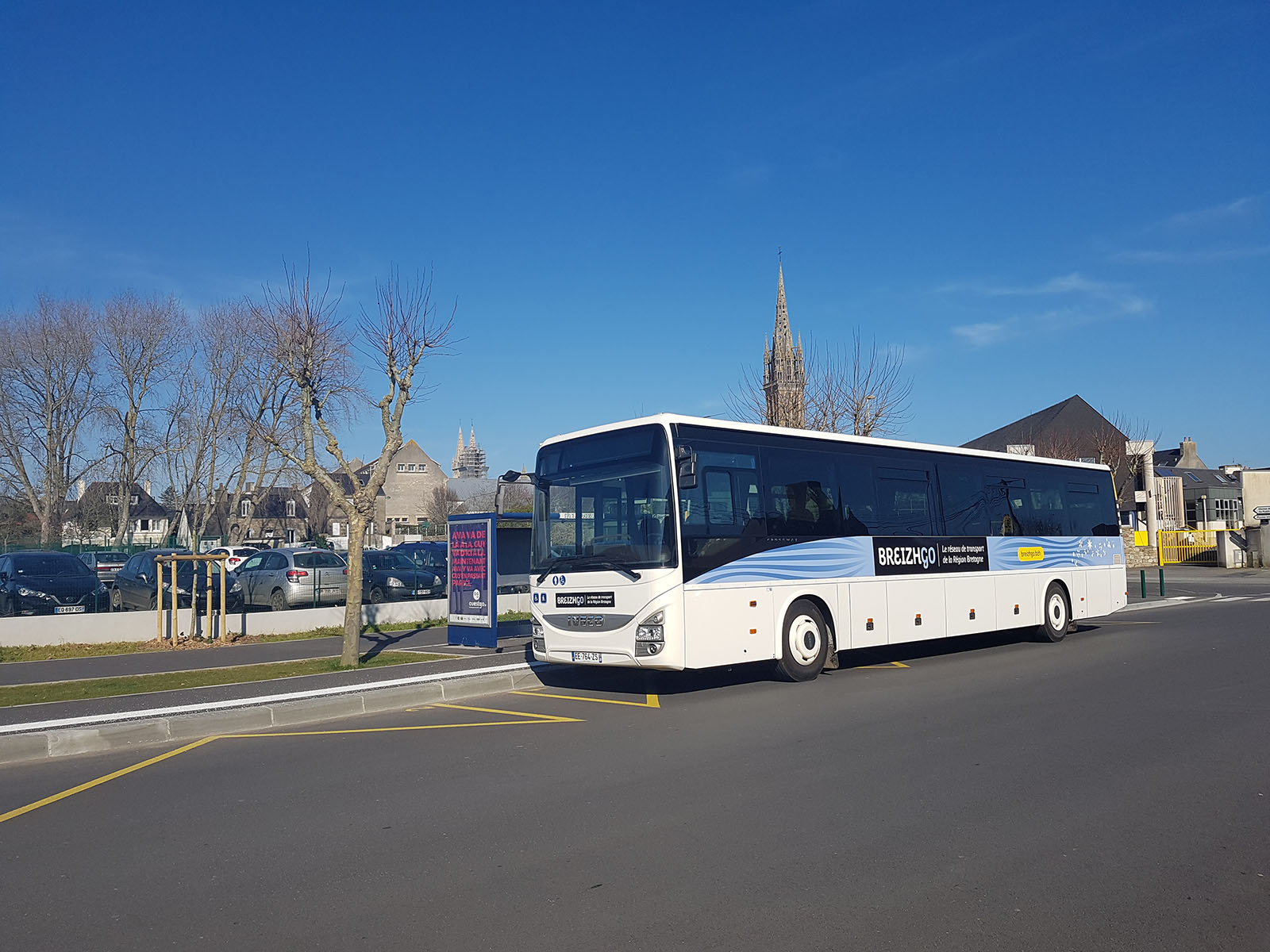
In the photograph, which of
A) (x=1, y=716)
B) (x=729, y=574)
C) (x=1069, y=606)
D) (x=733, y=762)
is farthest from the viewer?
(x=1069, y=606)

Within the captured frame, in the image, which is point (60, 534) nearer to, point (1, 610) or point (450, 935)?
point (1, 610)

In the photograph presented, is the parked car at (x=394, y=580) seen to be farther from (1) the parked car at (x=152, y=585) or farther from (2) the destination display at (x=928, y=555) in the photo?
(2) the destination display at (x=928, y=555)

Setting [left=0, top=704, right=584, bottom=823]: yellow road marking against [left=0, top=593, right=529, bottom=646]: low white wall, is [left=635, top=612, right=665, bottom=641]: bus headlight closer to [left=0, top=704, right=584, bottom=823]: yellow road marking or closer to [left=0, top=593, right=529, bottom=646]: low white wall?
[left=0, top=704, right=584, bottom=823]: yellow road marking

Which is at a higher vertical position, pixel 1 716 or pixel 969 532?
pixel 969 532

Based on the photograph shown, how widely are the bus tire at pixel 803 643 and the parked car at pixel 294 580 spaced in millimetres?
12992

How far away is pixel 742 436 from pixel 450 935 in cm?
860

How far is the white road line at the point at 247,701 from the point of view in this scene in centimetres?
985

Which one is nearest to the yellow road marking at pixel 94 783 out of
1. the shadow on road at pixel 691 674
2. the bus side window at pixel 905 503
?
the shadow on road at pixel 691 674

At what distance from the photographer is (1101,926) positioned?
174 inches

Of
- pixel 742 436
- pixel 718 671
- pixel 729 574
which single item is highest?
pixel 742 436

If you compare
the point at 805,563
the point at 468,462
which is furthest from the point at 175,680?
the point at 468,462

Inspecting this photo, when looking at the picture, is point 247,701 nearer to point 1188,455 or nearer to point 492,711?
point 492,711

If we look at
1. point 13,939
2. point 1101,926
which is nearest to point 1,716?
point 13,939

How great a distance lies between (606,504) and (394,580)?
1424 centimetres
